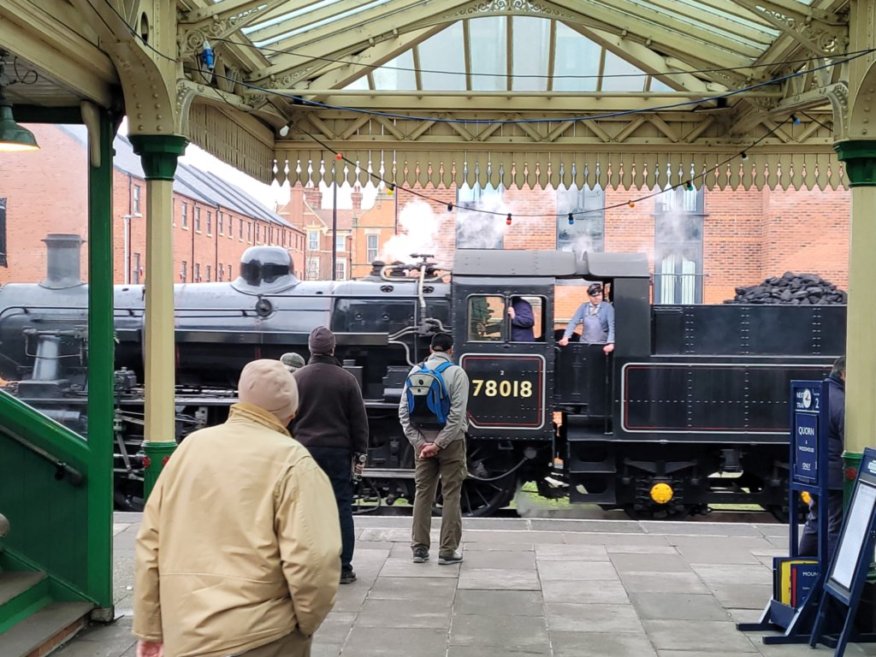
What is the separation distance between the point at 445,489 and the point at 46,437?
9.53 feet

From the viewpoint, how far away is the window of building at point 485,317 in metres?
10.6

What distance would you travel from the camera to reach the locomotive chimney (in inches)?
217

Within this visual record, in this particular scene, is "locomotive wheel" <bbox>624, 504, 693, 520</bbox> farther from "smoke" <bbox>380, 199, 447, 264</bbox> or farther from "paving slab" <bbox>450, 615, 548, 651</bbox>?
"smoke" <bbox>380, 199, 447, 264</bbox>

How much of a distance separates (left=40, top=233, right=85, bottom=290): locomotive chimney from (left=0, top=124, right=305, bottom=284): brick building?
40 mm

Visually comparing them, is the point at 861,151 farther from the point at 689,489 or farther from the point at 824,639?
the point at 689,489

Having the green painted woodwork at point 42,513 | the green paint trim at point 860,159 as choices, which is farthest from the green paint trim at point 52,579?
the green paint trim at point 860,159

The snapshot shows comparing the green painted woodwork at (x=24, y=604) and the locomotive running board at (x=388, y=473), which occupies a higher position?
the green painted woodwork at (x=24, y=604)

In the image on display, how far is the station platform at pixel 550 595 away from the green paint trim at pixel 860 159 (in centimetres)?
262

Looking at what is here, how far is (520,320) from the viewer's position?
10586 mm

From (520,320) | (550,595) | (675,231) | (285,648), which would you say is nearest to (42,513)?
(285,648)

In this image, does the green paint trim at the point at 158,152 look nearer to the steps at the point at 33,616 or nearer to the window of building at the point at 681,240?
the steps at the point at 33,616

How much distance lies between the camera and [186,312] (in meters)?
11.9

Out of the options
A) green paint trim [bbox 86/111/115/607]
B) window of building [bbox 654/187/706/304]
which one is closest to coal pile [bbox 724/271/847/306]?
green paint trim [bbox 86/111/115/607]

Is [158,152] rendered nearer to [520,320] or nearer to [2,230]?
[2,230]
